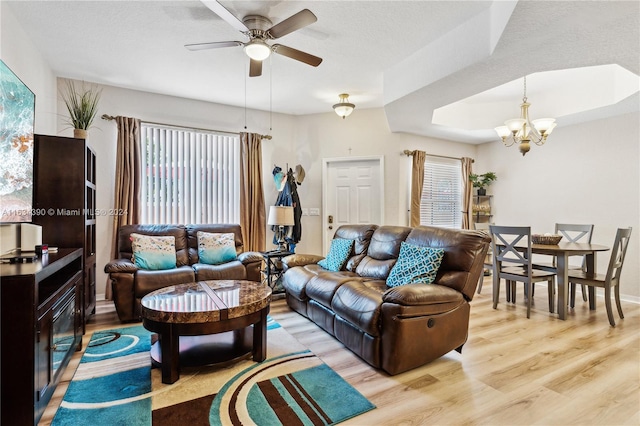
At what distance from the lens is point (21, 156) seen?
7.68 feet

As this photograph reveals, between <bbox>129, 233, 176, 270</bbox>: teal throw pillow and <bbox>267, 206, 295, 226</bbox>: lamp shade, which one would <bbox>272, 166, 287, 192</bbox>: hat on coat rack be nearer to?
<bbox>267, 206, 295, 226</bbox>: lamp shade

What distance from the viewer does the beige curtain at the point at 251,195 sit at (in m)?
4.84

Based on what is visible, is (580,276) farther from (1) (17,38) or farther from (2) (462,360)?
(1) (17,38)

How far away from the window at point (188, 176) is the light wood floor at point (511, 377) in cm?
169

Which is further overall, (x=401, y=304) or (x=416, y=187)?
(x=416, y=187)

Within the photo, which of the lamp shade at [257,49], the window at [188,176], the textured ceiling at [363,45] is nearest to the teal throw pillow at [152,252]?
the window at [188,176]

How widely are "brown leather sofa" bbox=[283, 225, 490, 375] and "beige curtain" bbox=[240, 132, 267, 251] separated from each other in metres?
1.90

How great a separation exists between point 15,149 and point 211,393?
2188 millimetres

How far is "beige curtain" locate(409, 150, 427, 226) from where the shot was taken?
17.1 ft

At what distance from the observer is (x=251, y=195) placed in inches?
192

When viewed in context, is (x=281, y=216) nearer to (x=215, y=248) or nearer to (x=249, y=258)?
(x=249, y=258)

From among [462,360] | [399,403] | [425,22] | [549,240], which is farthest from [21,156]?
[549,240]

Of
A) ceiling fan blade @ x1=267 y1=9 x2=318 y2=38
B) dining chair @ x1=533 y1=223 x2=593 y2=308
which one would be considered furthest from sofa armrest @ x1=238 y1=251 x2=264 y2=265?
dining chair @ x1=533 y1=223 x2=593 y2=308

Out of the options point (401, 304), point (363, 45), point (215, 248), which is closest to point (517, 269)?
point (401, 304)
